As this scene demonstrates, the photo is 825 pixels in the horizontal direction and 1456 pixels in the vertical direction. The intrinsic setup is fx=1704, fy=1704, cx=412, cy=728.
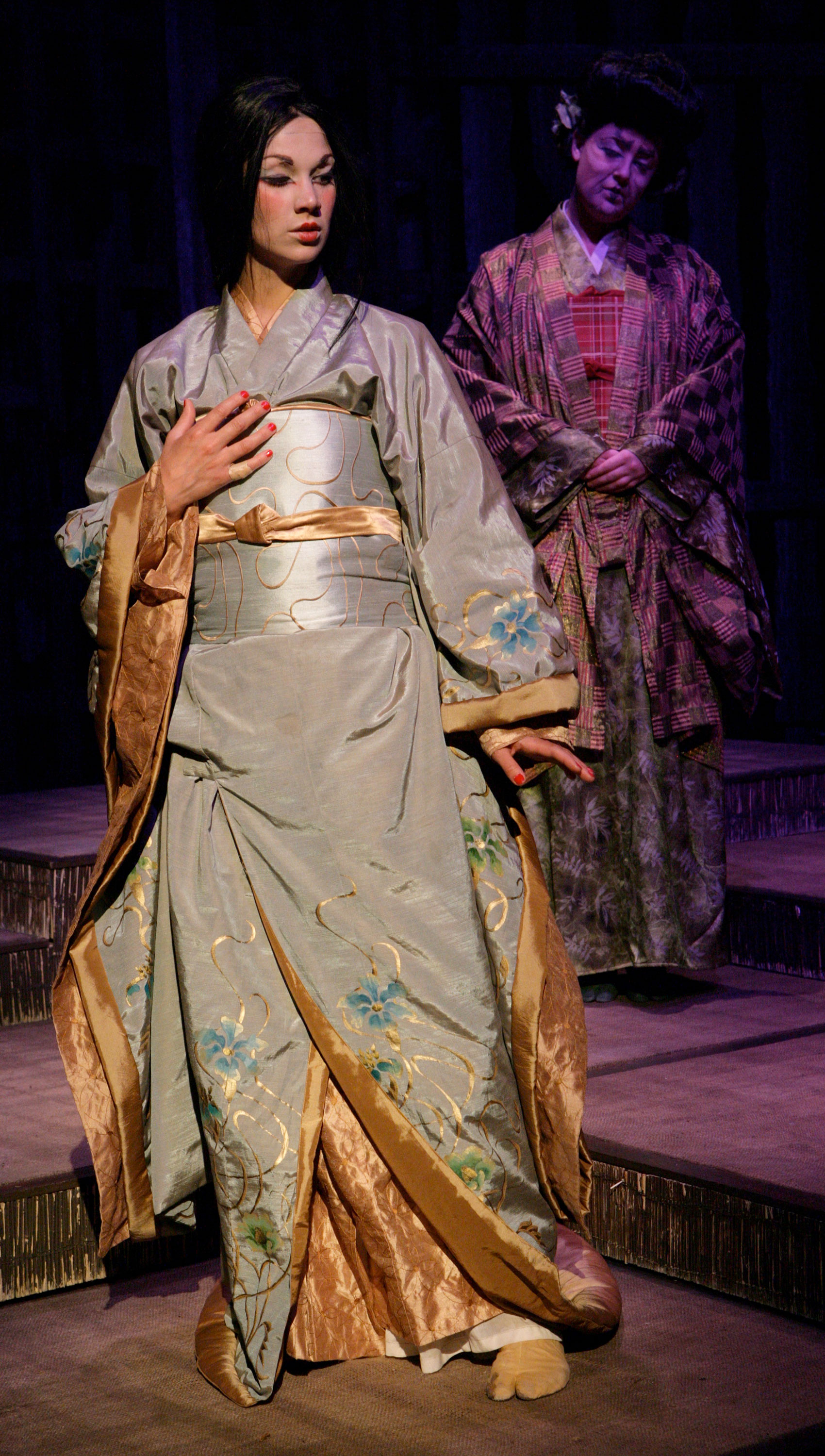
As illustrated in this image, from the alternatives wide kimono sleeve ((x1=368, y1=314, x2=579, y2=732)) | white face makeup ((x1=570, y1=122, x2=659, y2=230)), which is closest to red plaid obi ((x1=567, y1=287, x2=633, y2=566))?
white face makeup ((x1=570, y1=122, x2=659, y2=230))

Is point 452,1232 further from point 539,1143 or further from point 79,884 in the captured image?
point 79,884

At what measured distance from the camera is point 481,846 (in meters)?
1.97

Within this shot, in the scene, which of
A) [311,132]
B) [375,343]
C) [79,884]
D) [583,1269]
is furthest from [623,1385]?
[79,884]

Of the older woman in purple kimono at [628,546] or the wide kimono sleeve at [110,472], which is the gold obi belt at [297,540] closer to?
the wide kimono sleeve at [110,472]

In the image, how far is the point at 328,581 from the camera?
1931 mm

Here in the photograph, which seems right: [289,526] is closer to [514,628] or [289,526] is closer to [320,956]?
[514,628]

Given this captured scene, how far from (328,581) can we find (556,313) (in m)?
1.36

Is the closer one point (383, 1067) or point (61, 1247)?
point (383, 1067)

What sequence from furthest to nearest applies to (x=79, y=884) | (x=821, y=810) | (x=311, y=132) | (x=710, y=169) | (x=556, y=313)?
(x=710, y=169)
(x=821, y=810)
(x=79, y=884)
(x=556, y=313)
(x=311, y=132)

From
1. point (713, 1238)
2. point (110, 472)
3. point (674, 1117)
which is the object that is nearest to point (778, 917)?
point (674, 1117)

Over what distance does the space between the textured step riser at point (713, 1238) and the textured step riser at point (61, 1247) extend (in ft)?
1.91

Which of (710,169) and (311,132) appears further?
(710,169)

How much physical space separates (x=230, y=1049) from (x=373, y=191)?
2952 mm

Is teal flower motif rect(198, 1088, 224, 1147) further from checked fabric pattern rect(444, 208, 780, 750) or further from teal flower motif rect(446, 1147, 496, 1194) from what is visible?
checked fabric pattern rect(444, 208, 780, 750)
